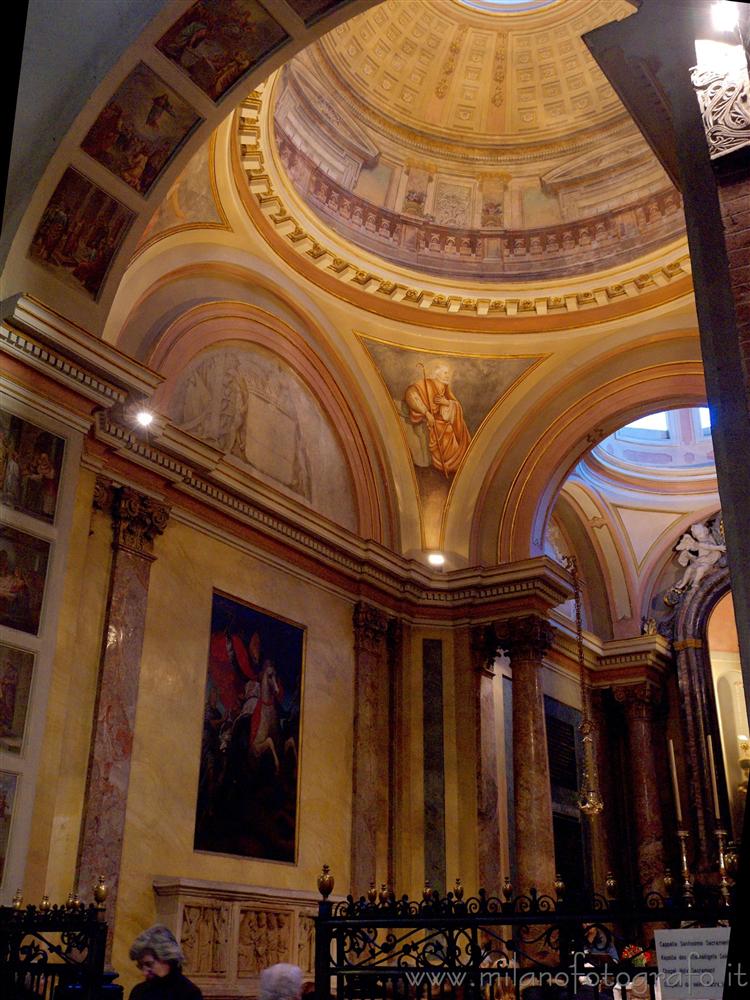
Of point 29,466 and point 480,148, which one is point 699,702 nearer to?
point 480,148

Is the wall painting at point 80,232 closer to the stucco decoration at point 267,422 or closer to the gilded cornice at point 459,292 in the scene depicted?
the stucco decoration at point 267,422

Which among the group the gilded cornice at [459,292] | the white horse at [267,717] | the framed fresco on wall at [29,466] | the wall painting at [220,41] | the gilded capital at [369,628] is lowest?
the white horse at [267,717]

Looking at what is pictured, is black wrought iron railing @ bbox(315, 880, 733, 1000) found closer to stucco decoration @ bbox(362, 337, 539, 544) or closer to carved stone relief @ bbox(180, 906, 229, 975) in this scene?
carved stone relief @ bbox(180, 906, 229, 975)

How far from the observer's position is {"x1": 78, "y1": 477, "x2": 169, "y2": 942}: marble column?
9.05 m

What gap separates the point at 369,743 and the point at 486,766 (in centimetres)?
199

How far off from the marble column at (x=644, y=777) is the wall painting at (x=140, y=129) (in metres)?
13.5

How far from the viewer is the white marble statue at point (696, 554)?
19250 millimetres

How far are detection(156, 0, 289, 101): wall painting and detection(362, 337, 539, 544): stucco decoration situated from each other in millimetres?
6487

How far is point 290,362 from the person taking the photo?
13.6 meters

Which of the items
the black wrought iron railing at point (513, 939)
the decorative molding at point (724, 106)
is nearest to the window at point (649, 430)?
the decorative molding at point (724, 106)

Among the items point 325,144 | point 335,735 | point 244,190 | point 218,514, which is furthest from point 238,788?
point 325,144

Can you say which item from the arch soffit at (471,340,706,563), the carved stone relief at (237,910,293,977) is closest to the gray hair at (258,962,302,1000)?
the carved stone relief at (237,910,293,977)

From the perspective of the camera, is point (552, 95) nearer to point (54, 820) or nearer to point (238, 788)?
point (238, 788)

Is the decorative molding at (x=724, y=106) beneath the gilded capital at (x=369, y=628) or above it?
beneath
